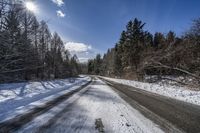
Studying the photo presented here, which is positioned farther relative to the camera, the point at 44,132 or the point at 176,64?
the point at 176,64

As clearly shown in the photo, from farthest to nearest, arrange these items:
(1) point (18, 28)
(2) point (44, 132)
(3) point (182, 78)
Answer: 1. (3) point (182, 78)
2. (1) point (18, 28)
3. (2) point (44, 132)

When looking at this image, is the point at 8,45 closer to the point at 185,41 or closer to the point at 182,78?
the point at 185,41

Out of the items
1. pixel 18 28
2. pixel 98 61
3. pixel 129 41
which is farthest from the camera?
pixel 98 61

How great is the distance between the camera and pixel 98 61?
384 feet

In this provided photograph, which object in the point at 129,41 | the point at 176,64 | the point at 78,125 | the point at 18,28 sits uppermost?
the point at 129,41

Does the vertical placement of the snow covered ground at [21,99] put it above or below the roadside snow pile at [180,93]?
above

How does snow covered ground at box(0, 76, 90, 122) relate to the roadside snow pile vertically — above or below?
above

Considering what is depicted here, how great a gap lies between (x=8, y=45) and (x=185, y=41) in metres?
15.7

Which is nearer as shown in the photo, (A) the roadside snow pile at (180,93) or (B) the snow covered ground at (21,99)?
(B) the snow covered ground at (21,99)

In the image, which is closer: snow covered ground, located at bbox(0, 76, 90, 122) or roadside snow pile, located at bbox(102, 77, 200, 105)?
snow covered ground, located at bbox(0, 76, 90, 122)

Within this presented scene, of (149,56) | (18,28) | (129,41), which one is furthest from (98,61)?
(18,28)

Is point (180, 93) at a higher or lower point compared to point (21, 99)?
lower

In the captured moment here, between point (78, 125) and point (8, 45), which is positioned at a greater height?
point (8, 45)

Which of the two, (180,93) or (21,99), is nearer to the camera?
(21,99)
